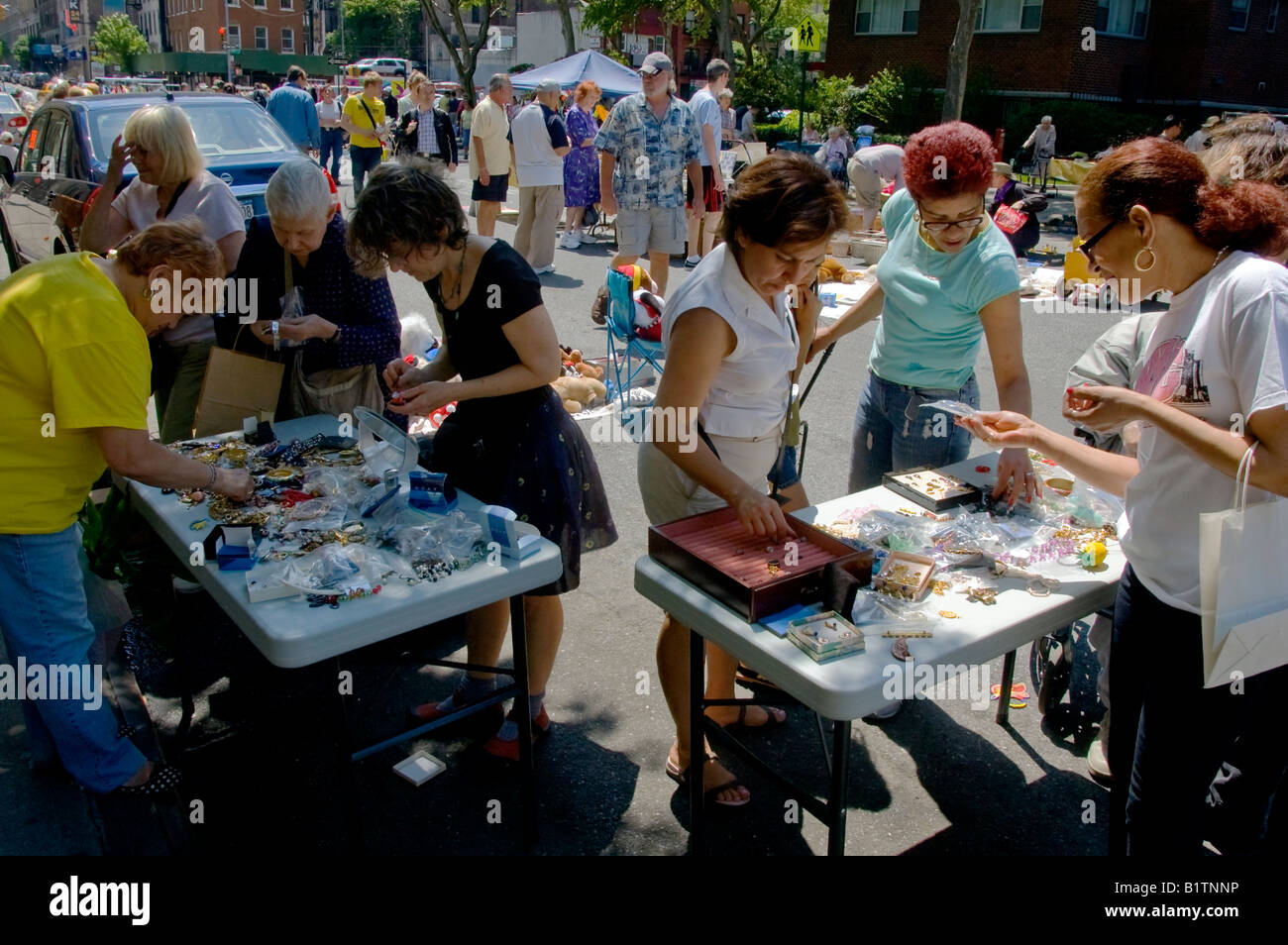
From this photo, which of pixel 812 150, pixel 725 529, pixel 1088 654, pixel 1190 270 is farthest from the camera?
pixel 812 150

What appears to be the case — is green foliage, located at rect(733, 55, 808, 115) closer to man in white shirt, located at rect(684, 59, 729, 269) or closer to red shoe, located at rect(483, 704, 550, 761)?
man in white shirt, located at rect(684, 59, 729, 269)

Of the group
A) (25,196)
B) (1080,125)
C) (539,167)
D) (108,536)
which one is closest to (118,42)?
(1080,125)

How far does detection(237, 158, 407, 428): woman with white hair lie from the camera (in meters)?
3.10

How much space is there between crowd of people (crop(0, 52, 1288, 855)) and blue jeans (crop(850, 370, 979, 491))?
0.01 metres

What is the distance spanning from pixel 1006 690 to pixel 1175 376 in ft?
5.46

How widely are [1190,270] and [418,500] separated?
1.92m

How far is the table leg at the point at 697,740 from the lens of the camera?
2389 millimetres

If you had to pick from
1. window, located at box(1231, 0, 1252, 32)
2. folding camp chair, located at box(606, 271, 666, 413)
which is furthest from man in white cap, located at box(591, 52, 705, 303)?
window, located at box(1231, 0, 1252, 32)

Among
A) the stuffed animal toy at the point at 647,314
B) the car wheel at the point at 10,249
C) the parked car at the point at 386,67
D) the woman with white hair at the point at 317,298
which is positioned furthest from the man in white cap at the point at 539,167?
the parked car at the point at 386,67

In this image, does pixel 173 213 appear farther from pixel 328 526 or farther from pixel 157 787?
pixel 157 787

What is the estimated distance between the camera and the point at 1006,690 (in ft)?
10.5
